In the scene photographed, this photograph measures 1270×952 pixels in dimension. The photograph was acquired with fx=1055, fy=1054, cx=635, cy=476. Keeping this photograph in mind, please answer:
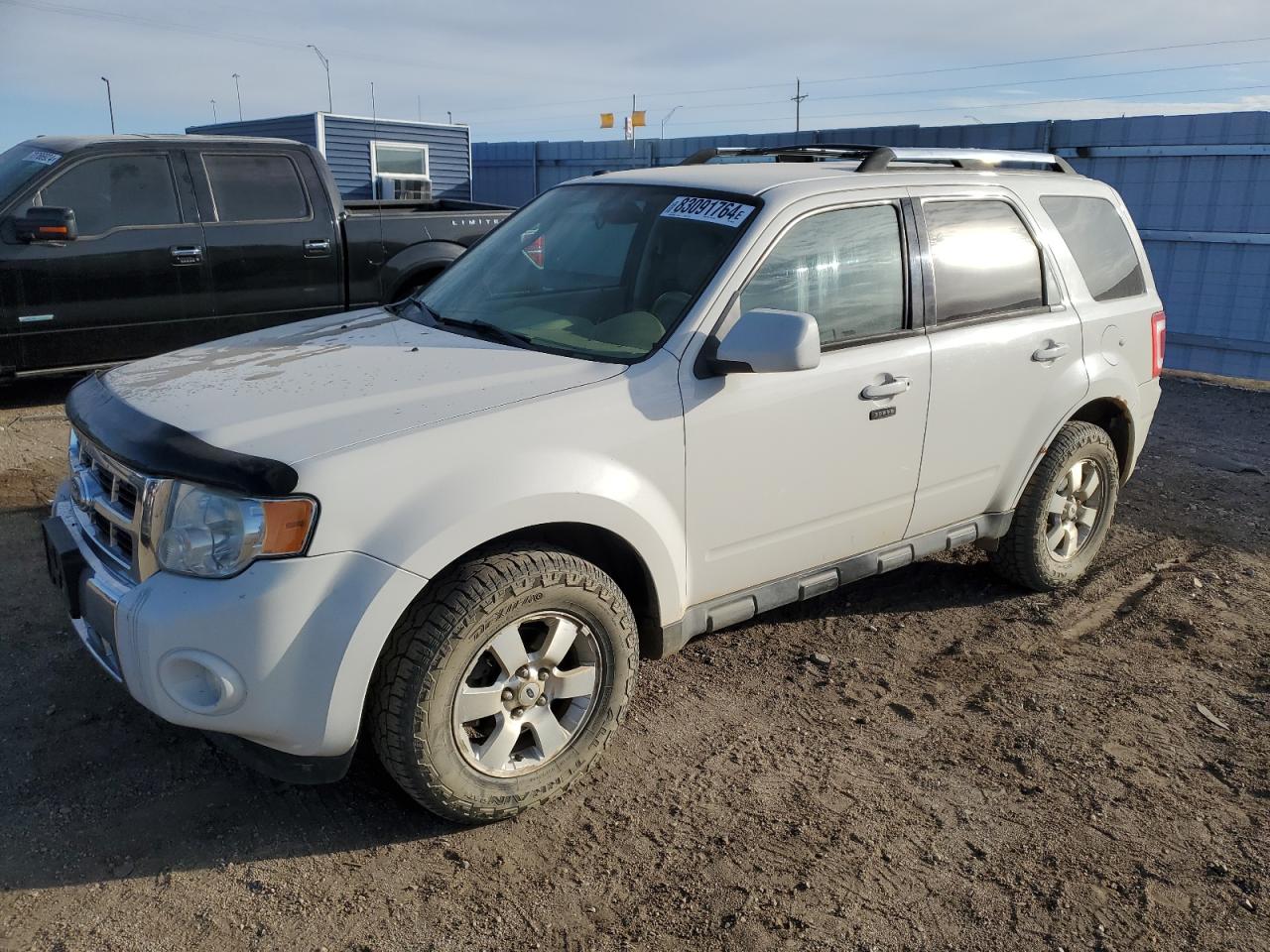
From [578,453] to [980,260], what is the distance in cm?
216

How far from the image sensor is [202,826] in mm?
3094

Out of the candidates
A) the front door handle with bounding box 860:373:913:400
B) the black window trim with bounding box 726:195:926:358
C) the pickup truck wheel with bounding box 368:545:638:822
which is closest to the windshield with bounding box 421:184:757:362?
the black window trim with bounding box 726:195:926:358

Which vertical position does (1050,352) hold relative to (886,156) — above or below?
below

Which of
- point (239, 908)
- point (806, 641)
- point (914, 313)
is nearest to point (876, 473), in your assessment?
point (914, 313)

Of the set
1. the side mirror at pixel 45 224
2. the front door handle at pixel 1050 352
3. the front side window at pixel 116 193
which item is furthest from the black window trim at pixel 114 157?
the front door handle at pixel 1050 352

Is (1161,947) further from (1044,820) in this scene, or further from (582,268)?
(582,268)

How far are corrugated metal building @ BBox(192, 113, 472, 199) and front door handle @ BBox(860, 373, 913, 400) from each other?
66.2 ft

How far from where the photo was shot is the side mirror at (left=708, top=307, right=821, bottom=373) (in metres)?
3.20

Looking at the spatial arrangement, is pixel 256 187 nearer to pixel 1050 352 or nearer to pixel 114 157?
pixel 114 157

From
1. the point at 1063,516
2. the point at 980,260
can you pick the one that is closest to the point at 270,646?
the point at 980,260

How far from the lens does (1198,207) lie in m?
10.6

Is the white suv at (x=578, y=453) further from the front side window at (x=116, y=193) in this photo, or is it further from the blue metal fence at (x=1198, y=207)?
the blue metal fence at (x=1198, y=207)

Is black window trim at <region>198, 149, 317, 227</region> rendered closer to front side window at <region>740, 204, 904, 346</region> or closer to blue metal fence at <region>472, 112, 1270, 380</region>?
front side window at <region>740, 204, 904, 346</region>

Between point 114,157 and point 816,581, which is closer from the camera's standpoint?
point 816,581
